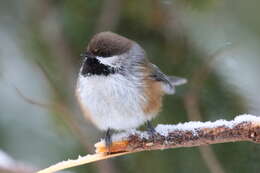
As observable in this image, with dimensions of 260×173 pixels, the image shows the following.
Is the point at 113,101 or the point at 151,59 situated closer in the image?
the point at 113,101

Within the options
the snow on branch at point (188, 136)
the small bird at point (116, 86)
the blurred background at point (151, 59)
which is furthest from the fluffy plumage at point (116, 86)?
the snow on branch at point (188, 136)

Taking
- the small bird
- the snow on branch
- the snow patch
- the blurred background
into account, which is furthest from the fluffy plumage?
the snow patch

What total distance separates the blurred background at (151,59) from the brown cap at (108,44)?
246mm

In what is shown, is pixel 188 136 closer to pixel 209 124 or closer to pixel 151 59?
pixel 209 124

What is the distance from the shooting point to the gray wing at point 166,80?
2.62 m

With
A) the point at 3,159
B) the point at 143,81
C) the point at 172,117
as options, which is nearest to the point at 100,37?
the point at 143,81

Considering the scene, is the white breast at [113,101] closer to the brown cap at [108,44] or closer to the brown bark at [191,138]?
the brown cap at [108,44]

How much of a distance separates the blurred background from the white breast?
18cm

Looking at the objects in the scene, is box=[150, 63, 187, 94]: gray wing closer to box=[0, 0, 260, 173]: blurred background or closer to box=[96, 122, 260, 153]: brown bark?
box=[0, 0, 260, 173]: blurred background

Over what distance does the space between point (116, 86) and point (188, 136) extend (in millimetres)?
787

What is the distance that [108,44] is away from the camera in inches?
97.1

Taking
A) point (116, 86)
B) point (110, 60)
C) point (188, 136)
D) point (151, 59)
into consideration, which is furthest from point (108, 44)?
point (188, 136)

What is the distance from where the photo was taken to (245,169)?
238cm

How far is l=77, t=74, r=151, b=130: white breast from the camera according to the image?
2488 mm
